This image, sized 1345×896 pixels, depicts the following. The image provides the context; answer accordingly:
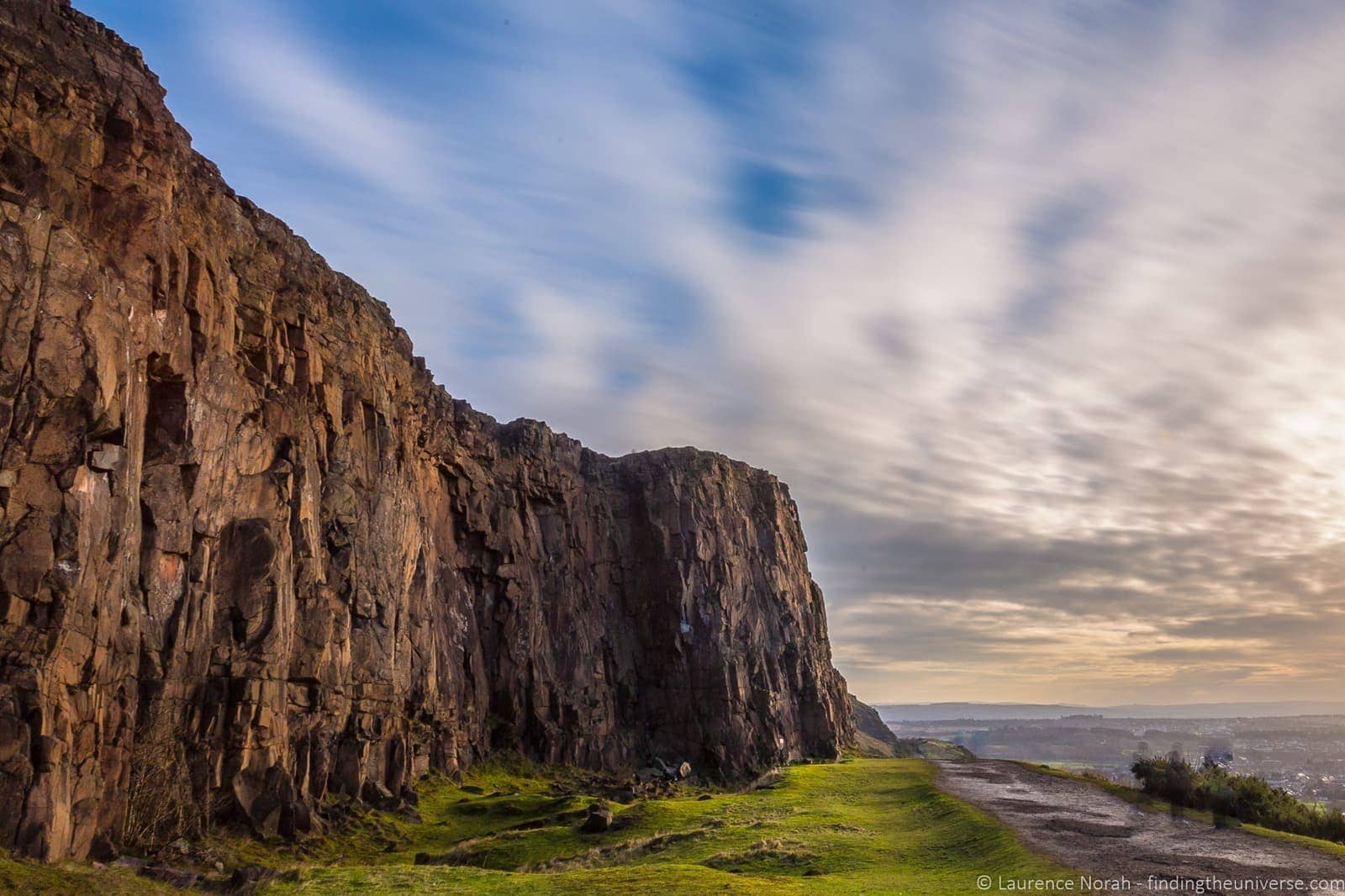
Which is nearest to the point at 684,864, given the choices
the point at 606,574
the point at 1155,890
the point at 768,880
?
the point at 768,880

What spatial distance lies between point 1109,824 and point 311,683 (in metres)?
45.3

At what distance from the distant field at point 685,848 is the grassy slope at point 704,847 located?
114 millimetres

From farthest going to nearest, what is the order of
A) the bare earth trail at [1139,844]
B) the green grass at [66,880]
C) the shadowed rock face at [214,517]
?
1. the shadowed rock face at [214,517]
2. the bare earth trail at [1139,844]
3. the green grass at [66,880]

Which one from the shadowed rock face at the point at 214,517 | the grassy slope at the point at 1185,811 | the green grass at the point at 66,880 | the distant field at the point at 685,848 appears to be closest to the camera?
the green grass at the point at 66,880

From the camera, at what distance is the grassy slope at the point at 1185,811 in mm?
32562

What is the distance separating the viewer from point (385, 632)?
230 ft

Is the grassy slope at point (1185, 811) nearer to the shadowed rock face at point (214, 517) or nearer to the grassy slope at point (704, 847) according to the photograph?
the grassy slope at point (704, 847)

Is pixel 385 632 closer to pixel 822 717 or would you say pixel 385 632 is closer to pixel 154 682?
pixel 154 682

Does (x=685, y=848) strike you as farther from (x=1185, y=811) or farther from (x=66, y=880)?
(x=66, y=880)

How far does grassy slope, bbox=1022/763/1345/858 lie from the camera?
32.6 meters

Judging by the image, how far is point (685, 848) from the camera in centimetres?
4241

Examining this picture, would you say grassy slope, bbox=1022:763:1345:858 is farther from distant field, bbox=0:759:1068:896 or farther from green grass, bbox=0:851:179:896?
green grass, bbox=0:851:179:896

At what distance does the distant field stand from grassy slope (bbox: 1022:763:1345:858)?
892 cm

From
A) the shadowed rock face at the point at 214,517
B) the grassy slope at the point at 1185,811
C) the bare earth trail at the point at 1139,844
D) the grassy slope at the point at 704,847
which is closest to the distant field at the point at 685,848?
the grassy slope at the point at 704,847
